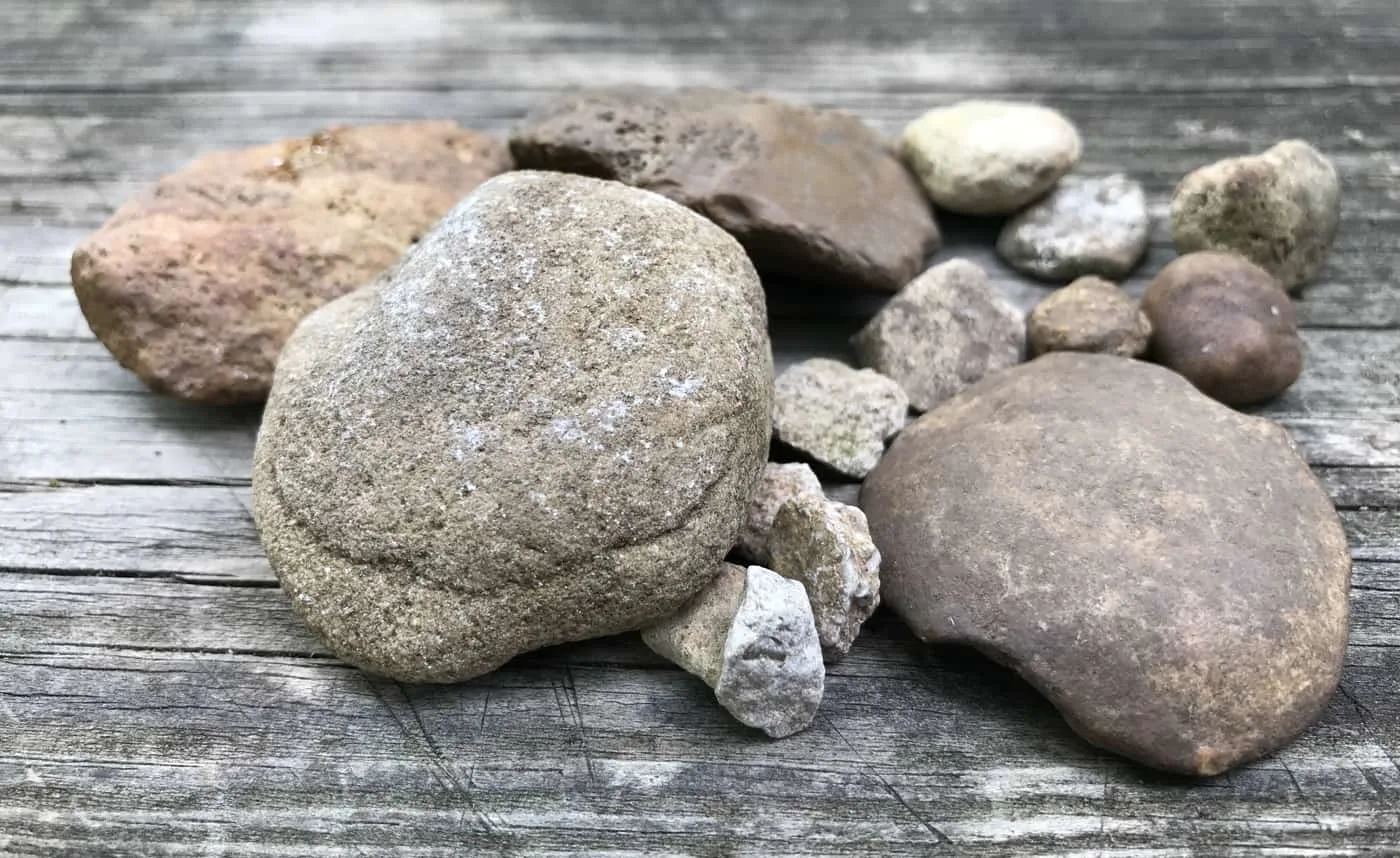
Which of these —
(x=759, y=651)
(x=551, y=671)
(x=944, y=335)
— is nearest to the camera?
(x=759, y=651)

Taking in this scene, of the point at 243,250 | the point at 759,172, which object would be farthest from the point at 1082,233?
the point at 243,250

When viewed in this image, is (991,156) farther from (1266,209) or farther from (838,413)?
(838,413)

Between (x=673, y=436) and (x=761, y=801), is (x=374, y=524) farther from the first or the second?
(x=761, y=801)

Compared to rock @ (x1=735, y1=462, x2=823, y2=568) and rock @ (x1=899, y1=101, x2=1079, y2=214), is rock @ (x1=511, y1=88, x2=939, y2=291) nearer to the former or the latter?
rock @ (x1=899, y1=101, x2=1079, y2=214)

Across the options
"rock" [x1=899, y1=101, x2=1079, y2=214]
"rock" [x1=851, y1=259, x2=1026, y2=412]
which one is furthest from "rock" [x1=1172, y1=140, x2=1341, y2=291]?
"rock" [x1=851, y1=259, x2=1026, y2=412]

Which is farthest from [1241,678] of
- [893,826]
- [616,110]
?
[616,110]

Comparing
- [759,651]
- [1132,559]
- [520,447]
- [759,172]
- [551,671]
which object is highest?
[759,172]
